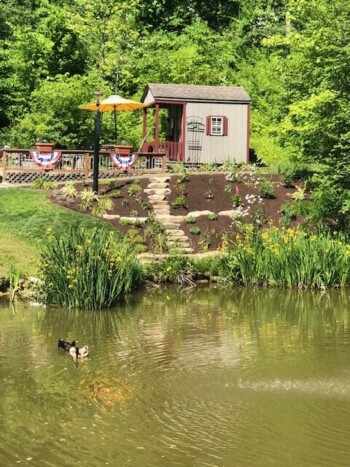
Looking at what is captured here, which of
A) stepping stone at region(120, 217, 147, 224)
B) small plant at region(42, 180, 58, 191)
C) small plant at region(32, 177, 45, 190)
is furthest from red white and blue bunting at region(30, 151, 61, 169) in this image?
stepping stone at region(120, 217, 147, 224)

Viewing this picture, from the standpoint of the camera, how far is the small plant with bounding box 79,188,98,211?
19.9 meters

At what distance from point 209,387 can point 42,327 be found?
13.7ft

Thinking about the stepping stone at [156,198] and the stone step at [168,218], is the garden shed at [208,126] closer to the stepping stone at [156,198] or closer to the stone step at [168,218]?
the stepping stone at [156,198]

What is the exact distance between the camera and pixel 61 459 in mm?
5910

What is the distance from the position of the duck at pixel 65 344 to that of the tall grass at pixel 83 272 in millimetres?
2661

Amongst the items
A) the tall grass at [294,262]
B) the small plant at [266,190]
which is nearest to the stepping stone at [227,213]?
the small plant at [266,190]

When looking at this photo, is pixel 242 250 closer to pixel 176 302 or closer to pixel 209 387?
pixel 176 302

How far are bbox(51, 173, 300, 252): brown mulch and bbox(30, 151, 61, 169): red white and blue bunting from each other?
154 cm

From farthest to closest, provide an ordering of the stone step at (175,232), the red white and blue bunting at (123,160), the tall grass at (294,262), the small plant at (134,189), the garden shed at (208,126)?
the garden shed at (208,126)
the red white and blue bunting at (123,160)
the small plant at (134,189)
the stone step at (175,232)
the tall grass at (294,262)

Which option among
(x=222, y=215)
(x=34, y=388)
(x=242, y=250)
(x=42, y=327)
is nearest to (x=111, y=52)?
(x=222, y=215)

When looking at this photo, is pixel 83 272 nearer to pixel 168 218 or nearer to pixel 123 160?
pixel 168 218

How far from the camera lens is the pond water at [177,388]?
613cm

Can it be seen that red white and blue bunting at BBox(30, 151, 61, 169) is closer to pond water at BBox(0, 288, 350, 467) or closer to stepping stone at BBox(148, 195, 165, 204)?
stepping stone at BBox(148, 195, 165, 204)

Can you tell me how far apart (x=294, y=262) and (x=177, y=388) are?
7.31m
